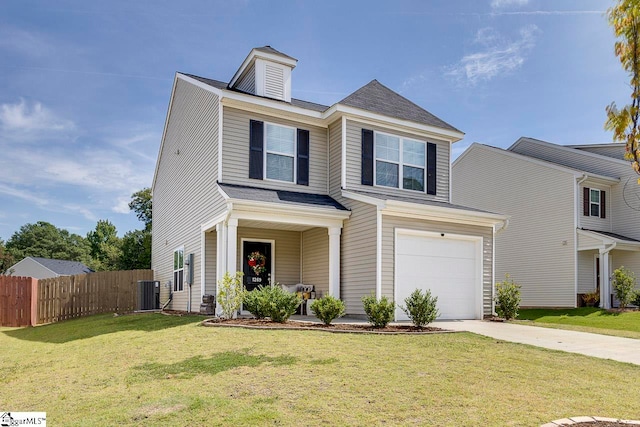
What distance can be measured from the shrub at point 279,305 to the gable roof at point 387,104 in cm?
650

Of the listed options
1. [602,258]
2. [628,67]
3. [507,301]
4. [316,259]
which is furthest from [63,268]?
[628,67]

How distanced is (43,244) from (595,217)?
225ft

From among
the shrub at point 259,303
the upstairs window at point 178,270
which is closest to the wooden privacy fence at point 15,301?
the upstairs window at point 178,270

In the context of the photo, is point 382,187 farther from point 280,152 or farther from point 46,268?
point 46,268

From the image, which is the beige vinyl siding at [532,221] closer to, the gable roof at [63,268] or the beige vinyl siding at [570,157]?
the beige vinyl siding at [570,157]

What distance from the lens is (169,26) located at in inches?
587

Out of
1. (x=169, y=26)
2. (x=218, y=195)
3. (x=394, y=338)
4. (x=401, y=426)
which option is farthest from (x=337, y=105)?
(x=401, y=426)

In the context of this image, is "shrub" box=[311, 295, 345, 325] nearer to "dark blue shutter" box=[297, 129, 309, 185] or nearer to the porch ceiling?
the porch ceiling

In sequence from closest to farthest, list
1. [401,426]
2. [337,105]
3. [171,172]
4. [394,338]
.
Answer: [401,426]
[394,338]
[337,105]
[171,172]

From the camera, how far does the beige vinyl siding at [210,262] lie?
→ 14008mm

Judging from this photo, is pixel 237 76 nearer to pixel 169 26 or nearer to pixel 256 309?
pixel 169 26

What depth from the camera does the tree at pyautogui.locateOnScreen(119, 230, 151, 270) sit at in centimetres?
4110

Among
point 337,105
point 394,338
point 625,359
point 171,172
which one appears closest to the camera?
point 625,359

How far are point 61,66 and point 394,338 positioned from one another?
1565 centimetres
